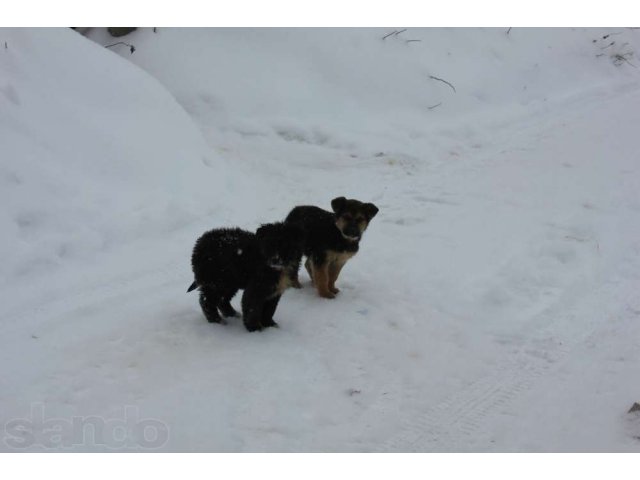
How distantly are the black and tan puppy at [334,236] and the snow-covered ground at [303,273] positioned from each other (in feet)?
1.25

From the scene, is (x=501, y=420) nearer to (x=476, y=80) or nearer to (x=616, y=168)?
(x=616, y=168)

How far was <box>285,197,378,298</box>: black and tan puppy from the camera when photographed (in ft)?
21.3

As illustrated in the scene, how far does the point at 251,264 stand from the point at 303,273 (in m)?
2.07

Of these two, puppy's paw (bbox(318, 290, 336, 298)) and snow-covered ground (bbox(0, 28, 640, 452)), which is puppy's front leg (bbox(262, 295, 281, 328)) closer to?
snow-covered ground (bbox(0, 28, 640, 452))

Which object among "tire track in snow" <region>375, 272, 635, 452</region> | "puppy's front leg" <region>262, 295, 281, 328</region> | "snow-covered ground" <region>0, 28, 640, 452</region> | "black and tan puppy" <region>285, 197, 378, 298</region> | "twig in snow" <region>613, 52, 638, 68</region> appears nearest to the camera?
"tire track in snow" <region>375, 272, 635, 452</region>

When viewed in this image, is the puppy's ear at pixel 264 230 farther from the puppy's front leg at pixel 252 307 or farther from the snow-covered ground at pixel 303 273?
the snow-covered ground at pixel 303 273

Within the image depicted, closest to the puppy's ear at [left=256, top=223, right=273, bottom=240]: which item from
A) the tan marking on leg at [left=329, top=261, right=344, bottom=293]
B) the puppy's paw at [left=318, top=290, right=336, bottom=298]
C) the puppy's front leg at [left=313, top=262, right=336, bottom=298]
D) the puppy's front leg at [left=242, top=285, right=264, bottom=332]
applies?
the puppy's front leg at [left=242, top=285, right=264, bottom=332]

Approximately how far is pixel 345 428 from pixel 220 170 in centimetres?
593

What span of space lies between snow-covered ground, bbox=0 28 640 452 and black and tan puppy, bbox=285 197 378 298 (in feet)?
1.25

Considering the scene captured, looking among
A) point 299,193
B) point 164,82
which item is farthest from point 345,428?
point 164,82

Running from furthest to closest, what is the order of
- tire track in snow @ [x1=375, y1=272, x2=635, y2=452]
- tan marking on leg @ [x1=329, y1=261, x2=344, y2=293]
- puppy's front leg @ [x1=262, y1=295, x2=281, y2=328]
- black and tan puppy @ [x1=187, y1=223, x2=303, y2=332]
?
tan marking on leg @ [x1=329, y1=261, x2=344, y2=293] < puppy's front leg @ [x1=262, y1=295, x2=281, y2=328] < black and tan puppy @ [x1=187, y1=223, x2=303, y2=332] < tire track in snow @ [x1=375, y1=272, x2=635, y2=452]

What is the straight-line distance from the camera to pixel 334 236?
257 inches

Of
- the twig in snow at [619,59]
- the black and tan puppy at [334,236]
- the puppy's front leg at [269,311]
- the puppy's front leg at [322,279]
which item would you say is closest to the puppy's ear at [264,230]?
the puppy's front leg at [269,311]

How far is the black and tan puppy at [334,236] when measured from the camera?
648 cm
